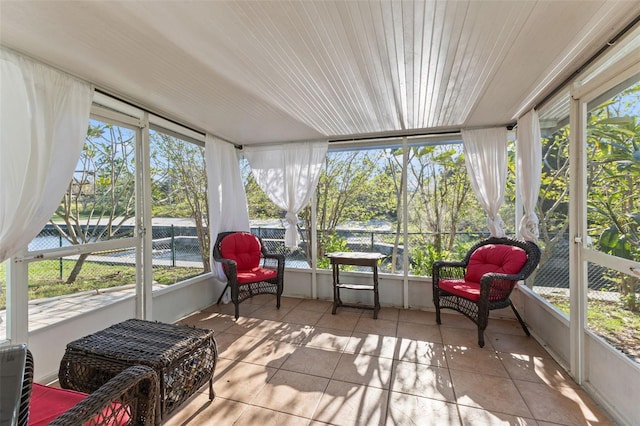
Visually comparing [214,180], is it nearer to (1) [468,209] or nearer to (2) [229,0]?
(2) [229,0]

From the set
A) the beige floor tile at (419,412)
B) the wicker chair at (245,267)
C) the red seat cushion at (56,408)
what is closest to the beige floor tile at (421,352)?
the beige floor tile at (419,412)

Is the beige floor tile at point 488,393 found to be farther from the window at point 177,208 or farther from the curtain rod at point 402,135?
the window at point 177,208

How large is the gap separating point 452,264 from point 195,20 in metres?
3.14

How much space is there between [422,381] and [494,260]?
63.6 inches

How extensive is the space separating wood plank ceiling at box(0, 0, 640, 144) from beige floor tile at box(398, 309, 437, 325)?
2316 millimetres

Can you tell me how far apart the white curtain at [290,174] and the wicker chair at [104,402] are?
265 cm

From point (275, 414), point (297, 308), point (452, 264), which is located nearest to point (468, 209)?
point (452, 264)

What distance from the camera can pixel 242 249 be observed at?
12.0 ft

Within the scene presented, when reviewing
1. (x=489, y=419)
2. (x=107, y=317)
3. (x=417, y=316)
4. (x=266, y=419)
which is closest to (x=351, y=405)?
(x=266, y=419)

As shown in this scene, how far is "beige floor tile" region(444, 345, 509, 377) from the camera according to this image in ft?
7.00

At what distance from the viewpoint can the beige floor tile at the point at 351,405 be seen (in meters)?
1.64

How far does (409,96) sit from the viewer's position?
2.34 meters

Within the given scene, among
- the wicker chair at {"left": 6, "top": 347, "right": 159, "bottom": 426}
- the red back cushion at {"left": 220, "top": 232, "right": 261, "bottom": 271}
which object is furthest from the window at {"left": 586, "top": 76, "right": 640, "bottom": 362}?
the red back cushion at {"left": 220, "top": 232, "right": 261, "bottom": 271}

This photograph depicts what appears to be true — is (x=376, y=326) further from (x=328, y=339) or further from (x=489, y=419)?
(x=489, y=419)
